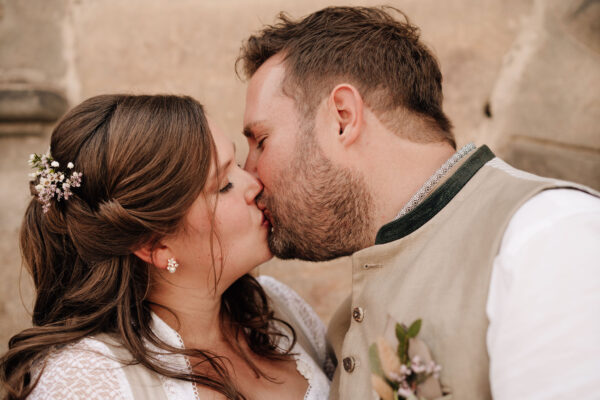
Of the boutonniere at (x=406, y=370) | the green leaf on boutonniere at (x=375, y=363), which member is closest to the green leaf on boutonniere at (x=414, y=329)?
the boutonniere at (x=406, y=370)

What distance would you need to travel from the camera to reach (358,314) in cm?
180

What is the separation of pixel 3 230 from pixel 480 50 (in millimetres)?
2920

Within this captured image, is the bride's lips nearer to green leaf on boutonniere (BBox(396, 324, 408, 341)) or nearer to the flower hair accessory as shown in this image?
the flower hair accessory

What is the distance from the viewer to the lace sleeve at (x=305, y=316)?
2.60 meters

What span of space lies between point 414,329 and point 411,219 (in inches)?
17.5

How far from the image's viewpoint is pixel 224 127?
3074 mm

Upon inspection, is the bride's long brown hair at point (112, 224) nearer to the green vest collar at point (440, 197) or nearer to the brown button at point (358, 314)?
the brown button at point (358, 314)

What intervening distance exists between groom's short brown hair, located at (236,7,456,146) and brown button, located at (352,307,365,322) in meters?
0.70

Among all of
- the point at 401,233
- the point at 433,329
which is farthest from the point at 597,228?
the point at 401,233

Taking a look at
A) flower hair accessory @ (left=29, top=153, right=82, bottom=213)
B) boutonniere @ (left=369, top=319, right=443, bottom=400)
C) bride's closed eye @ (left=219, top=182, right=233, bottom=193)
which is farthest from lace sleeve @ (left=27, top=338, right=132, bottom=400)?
boutonniere @ (left=369, top=319, right=443, bottom=400)

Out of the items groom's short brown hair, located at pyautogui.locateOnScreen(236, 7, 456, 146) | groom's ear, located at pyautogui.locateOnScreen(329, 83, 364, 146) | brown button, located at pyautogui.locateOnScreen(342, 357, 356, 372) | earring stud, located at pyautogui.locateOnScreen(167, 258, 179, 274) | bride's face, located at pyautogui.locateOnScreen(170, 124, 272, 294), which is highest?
groom's short brown hair, located at pyautogui.locateOnScreen(236, 7, 456, 146)

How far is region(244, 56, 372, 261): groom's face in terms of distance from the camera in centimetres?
200

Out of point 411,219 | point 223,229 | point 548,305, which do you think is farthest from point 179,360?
point 548,305

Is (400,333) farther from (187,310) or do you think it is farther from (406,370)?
(187,310)
